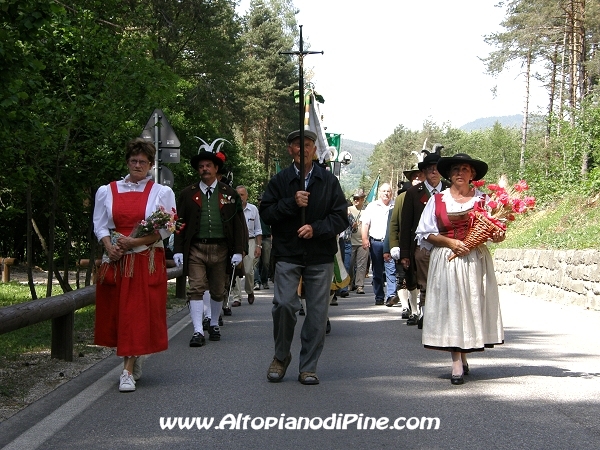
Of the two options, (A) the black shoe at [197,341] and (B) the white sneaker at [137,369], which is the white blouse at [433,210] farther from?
(A) the black shoe at [197,341]

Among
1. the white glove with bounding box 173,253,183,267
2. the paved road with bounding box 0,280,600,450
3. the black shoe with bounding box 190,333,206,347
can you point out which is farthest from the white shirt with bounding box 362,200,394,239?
the white glove with bounding box 173,253,183,267

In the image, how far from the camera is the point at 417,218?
467 inches

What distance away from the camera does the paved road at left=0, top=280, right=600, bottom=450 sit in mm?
6137

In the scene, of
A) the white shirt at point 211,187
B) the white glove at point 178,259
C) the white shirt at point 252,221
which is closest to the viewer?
the white glove at point 178,259

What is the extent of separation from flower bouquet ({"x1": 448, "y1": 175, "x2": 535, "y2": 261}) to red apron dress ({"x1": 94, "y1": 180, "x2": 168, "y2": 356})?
2.48m

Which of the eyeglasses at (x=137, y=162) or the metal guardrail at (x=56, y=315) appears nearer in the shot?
the metal guardrail at (x=56, y=315)

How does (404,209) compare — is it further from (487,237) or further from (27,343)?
(27,343)

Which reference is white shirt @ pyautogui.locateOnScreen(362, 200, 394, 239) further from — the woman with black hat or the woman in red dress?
the woman in red dress

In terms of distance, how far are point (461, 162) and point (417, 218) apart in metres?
3.40

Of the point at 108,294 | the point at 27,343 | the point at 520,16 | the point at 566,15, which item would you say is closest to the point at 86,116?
the point at 27,343

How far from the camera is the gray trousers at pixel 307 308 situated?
8.29 m

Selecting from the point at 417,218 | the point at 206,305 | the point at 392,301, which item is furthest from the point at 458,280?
the point at 392,301

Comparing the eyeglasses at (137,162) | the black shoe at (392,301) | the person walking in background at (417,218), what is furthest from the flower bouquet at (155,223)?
the black shoe at (392,301)

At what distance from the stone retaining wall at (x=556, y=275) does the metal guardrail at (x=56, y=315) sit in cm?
903
